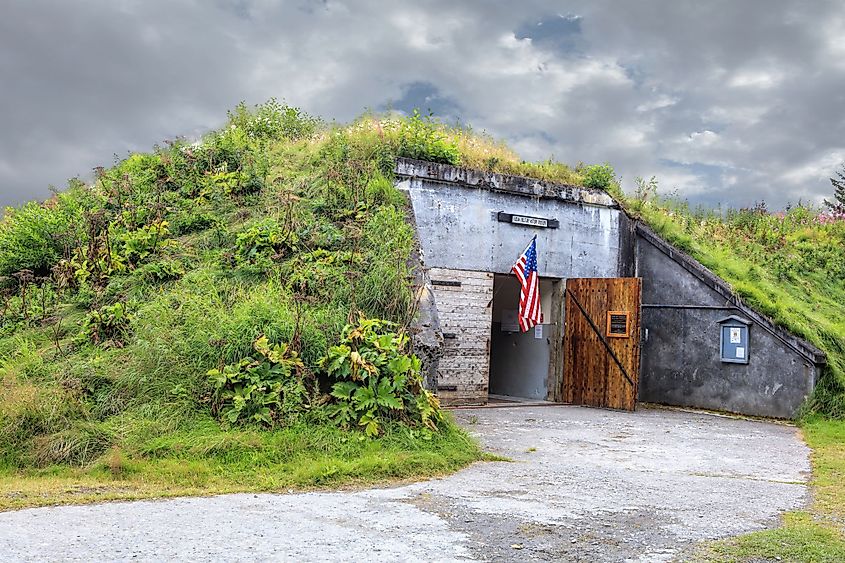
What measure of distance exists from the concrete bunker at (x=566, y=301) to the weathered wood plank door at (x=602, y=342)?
0.05 meters

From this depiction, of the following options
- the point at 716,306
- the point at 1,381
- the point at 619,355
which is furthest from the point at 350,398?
the point at 716,306

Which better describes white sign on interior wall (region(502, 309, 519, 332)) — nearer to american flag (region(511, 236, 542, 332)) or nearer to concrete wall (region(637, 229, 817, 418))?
concrete wall (region(637, 229, 817, 418))

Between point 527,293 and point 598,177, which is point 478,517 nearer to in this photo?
point 527,293

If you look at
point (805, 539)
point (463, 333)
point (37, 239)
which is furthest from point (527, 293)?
point (37, 239)

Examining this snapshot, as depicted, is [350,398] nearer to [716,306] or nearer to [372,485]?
[372,485]

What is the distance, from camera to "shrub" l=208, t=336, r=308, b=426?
8.40m

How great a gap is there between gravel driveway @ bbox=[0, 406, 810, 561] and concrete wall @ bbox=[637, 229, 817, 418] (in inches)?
178

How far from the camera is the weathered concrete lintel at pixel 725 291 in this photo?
1347cm

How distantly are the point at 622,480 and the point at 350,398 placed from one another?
10.1 feet

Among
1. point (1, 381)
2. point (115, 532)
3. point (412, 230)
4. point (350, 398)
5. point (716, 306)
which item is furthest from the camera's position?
point (716, 306)

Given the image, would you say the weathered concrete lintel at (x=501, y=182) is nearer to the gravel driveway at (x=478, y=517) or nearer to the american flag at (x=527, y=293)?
the american flag at (x=527, y=293)

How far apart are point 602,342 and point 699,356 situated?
6.50 feet

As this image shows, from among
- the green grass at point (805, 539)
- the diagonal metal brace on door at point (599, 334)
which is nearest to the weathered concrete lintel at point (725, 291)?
the diagonal metal brace on door at point (599, 334)

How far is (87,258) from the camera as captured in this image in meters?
12.8
